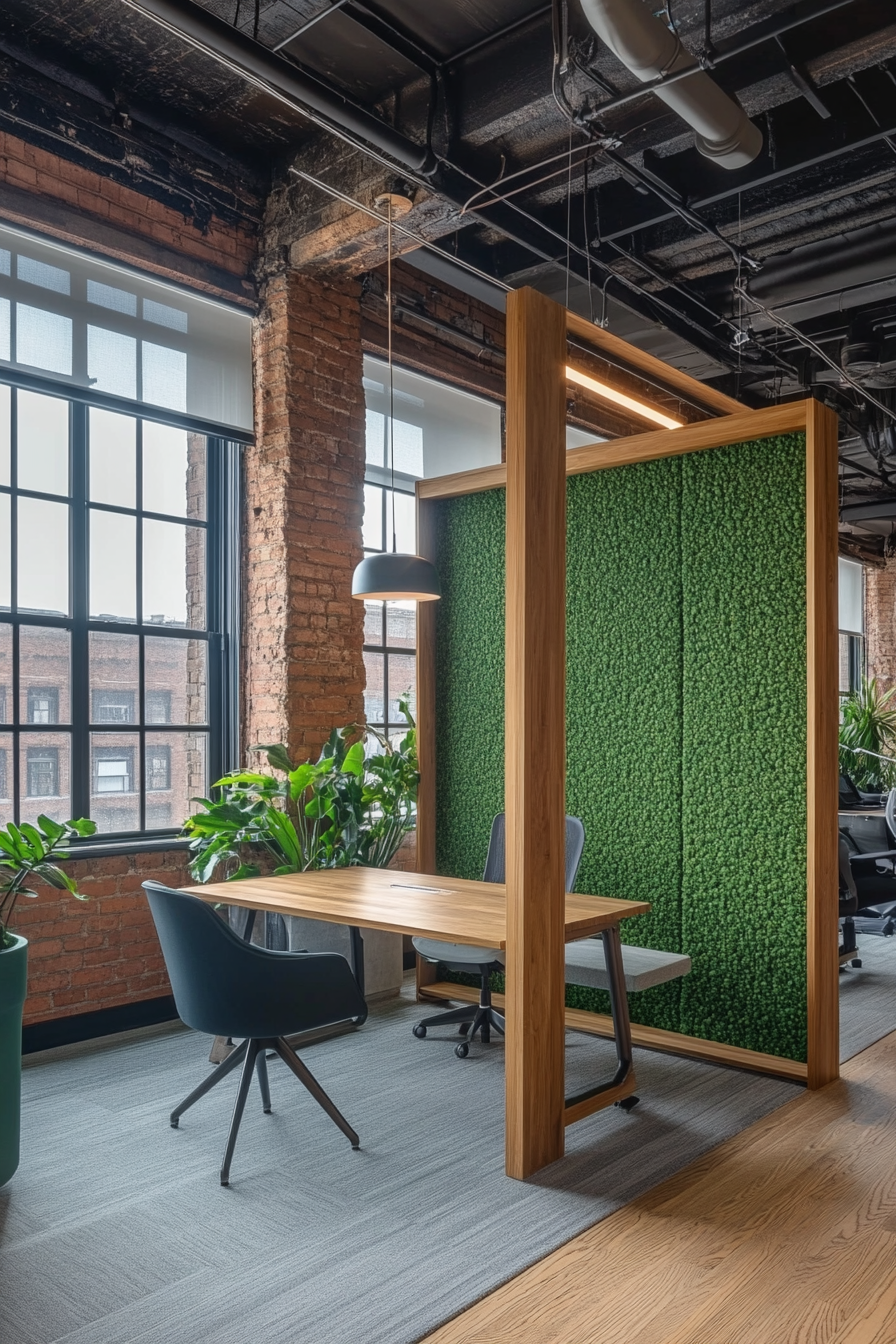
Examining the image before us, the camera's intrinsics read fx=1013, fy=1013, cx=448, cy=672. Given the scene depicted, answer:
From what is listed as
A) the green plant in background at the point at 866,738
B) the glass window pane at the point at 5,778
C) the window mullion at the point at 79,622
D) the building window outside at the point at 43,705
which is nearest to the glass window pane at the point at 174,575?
the window mullion at the point at 79,622

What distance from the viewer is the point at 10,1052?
303 cm

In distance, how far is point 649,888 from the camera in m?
4.39

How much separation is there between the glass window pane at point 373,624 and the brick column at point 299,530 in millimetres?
685

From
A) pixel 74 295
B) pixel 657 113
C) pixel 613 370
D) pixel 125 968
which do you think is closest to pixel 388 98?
pixel 657 113

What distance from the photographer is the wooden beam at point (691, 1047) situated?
3.92 m

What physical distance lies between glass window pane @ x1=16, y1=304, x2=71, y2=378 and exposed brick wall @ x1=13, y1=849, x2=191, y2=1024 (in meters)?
2.15

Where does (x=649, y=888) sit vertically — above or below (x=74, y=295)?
below

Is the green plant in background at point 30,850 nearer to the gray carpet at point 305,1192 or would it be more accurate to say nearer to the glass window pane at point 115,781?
the gray carpet at point 305,1192

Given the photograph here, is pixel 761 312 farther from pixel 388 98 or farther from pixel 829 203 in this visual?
pixel 388 98

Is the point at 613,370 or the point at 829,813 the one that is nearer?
the point at 829,813

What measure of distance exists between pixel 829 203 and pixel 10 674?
468 cm

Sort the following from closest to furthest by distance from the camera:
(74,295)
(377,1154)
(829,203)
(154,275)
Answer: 1. (377,1154)
2. (74,295)
3. (154,275)
4. (829,203)

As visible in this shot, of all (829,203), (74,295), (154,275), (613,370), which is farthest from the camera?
(613,370)

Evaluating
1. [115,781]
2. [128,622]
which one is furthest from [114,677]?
[115,781]
